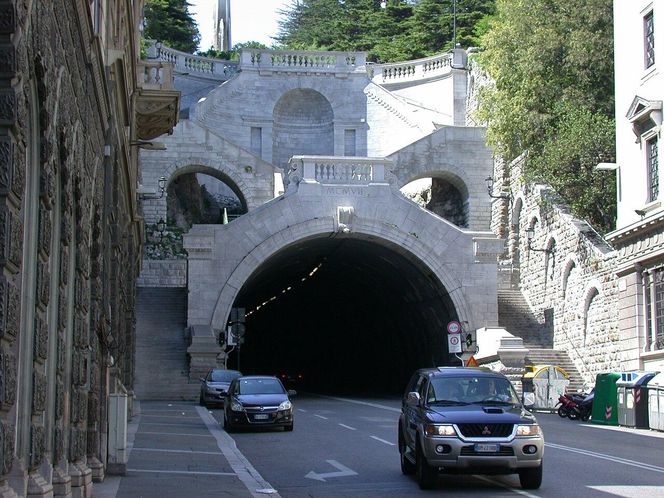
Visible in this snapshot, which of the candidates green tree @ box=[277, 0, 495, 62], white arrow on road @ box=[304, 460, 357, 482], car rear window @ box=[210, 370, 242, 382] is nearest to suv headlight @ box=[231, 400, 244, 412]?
white arrow on road @ box=[304, 460, 357, 482]

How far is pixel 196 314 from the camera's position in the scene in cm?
4072

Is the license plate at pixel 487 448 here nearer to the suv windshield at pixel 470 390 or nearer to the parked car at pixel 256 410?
the suv windshield at pixel 470 390

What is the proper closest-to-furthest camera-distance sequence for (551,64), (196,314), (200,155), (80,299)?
1. (80,299)
2. (196,314)
3. (551,64)
4. (200,155)

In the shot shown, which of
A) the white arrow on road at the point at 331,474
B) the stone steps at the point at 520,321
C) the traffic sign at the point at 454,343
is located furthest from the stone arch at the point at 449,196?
the white arrow on road at the point at 331,474

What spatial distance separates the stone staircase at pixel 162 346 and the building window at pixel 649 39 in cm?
1910

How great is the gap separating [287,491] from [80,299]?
161 inches

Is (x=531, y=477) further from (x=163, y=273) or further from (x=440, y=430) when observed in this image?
(x=163, y=273)

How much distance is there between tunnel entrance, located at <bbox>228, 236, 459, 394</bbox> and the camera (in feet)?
147

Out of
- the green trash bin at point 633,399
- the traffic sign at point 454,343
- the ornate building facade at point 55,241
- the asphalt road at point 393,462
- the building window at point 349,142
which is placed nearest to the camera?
the ornate building facade at point 55,241

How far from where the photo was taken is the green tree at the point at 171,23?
252ft

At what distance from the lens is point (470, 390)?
51.6 ft

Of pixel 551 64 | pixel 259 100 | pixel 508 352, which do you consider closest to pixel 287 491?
pixel 508 352

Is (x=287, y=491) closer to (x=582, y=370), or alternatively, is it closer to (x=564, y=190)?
(x=582, y=370)

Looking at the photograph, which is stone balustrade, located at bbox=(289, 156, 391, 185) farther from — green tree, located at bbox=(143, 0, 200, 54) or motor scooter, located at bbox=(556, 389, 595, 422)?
green tree, located at bbox=(143, 0, 200, 54)
